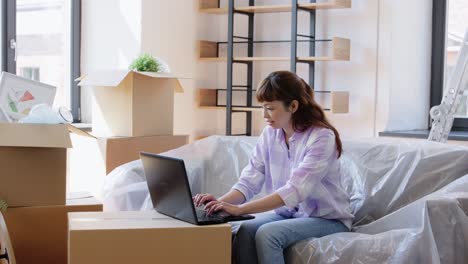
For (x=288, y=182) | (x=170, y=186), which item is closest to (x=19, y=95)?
(x=170, y=186)

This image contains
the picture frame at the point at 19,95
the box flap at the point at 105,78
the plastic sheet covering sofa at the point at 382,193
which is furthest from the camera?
the box flap at the point at 105,78

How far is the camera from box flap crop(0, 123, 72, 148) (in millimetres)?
2580

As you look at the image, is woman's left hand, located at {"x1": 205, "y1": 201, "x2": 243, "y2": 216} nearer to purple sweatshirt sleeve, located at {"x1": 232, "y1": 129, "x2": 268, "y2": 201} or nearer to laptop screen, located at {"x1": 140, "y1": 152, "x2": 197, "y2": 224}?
laptop screen, located at {"x1": 140, "y1": 152, "x2": 197, "y2": 224}

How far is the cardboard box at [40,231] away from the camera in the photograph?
2.68 metres

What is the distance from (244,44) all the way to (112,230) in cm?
301

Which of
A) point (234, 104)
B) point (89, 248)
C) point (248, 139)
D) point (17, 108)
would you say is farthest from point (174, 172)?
point (234, 104)

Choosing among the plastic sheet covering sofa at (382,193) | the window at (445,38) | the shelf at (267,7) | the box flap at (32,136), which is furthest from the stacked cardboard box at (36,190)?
the window at (445,38)

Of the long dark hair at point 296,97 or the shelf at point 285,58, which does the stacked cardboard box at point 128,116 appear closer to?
the shelf at point 285,58

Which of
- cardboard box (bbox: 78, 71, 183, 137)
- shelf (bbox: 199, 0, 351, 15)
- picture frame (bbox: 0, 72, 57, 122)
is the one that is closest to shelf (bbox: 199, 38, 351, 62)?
shelf (bbox: 199, 0, 351, 15)

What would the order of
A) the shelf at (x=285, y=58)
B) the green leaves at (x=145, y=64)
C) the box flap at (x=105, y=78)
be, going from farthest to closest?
the shelf at (x=285, y=58) → the green leaves at (x=145, y=64) → the box flap at (x=105, y=78)

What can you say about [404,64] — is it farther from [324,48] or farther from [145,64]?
[145,64]

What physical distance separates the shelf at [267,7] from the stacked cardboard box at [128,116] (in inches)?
43.1

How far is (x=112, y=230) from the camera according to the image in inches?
84.2

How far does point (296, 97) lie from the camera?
8.39 feet
